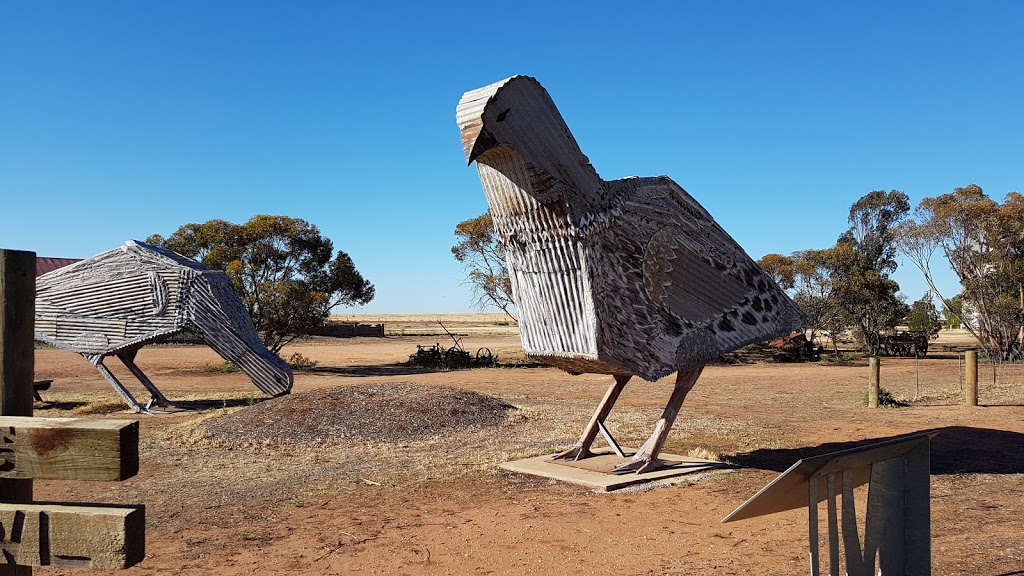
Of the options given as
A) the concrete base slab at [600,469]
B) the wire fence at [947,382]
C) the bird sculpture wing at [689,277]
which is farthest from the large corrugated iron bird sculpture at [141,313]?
the wire fence at [947,382]

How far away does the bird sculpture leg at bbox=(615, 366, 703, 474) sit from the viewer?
8.33 metres

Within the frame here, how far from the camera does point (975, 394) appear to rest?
47.2ft

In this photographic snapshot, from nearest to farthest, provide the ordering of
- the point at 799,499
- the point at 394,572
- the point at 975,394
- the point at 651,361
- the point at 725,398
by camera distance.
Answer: the point at 799,499
the point at 394,572
the point at 651,361
the point at 975,394
the point at 725,398

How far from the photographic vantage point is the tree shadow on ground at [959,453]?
8906 millimetres

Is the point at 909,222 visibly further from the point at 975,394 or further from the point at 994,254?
the point at 975,394

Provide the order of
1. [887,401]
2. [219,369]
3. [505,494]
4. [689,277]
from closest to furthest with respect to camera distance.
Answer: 1. [505,494]
2. [689,277]
3. [887,401]
4. [219,369]

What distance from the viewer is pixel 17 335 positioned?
3.37 meters

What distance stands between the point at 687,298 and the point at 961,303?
A: 2723 centimetres

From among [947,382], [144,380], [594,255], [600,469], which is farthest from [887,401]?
[144,380]

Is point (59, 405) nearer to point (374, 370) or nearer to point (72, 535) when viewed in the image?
point (374, 370)

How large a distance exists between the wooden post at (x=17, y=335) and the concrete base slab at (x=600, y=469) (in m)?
5.58

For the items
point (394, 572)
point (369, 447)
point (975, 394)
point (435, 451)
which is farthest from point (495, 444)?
point (975, 394)

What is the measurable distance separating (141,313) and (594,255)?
993 cm

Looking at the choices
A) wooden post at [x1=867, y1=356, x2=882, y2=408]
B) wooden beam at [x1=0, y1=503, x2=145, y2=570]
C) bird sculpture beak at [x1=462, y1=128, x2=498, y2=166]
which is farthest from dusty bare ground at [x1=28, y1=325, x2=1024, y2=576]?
bird sculpture beak at [x1=462, y1=128, x2=498, y2=166]
